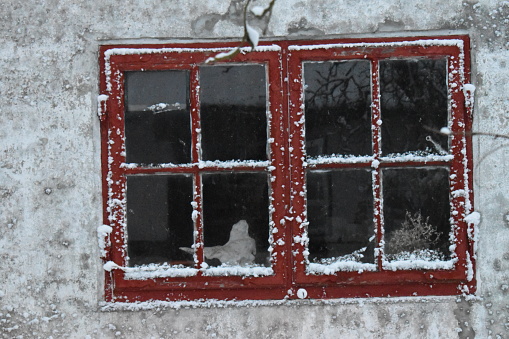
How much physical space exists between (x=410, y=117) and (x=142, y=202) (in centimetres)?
123

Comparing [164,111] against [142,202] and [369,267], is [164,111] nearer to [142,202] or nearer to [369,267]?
[142,202]

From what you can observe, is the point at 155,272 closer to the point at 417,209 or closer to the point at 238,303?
the point at 238,303

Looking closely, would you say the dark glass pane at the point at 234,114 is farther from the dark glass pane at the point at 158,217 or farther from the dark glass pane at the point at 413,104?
the dark glass pane at the point at 413,104

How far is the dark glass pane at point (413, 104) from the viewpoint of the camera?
7.26 ft

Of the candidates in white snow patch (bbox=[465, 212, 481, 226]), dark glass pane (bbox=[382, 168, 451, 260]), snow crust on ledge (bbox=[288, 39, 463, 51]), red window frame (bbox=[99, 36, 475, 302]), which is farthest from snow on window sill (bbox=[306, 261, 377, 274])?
snow crust on ledge (bbox=[288, 39, 463, 51])

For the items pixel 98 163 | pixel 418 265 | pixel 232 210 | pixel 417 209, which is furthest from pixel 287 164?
pixel 98 163

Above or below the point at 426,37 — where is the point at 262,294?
below

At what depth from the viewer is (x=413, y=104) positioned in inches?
87.4

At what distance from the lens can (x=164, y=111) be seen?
7.27 ft

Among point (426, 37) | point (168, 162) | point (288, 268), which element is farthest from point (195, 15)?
point (288, 268)

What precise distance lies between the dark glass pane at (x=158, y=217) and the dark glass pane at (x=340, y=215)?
541mm

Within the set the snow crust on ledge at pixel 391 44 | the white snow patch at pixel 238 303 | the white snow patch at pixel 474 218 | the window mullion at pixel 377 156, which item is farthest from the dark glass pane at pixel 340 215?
the snow crust on ledge at pixel 391 44

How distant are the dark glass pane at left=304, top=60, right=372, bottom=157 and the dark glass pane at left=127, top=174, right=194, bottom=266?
1.96 feet

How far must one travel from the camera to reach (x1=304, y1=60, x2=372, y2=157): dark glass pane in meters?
2.22
